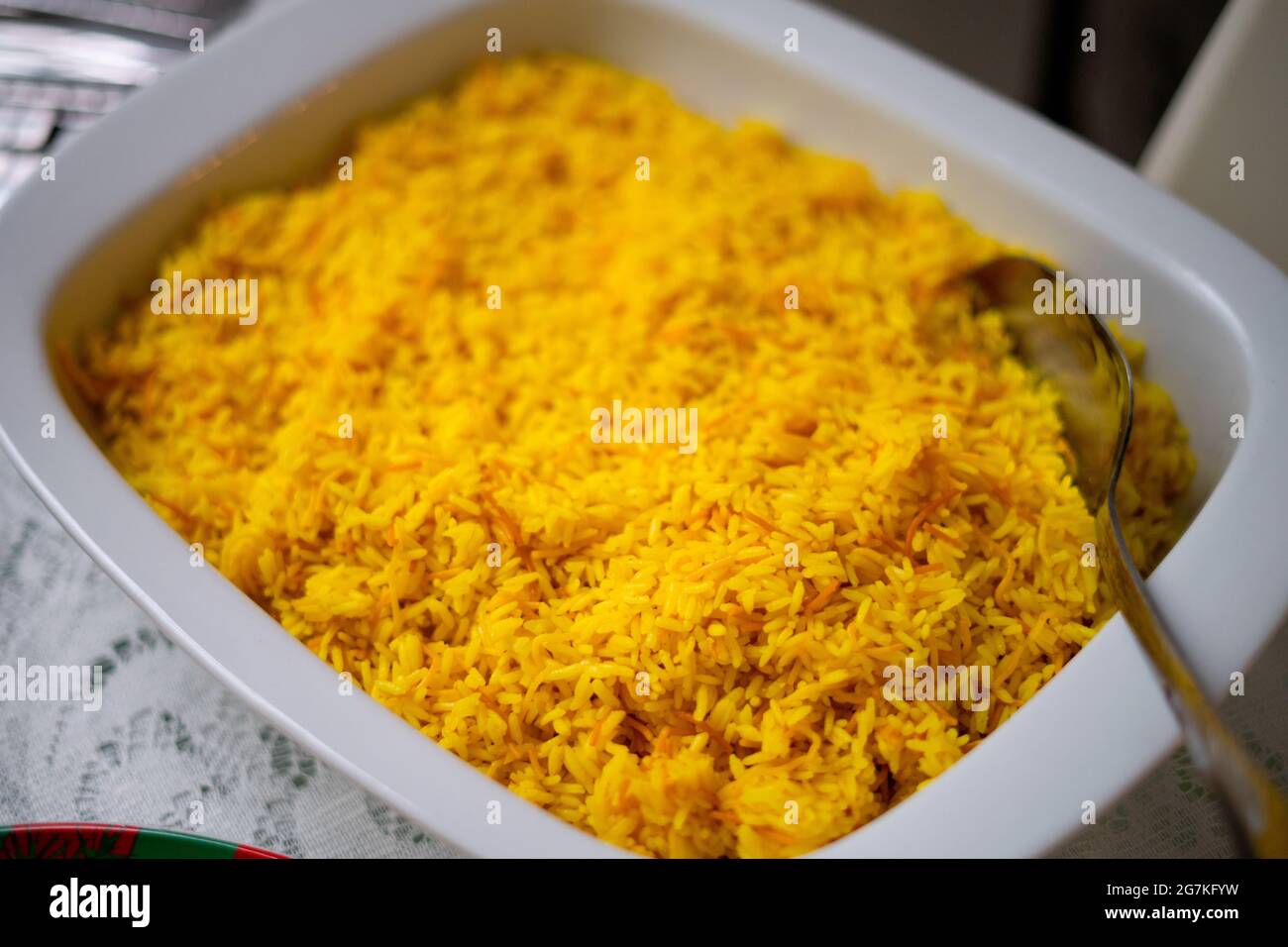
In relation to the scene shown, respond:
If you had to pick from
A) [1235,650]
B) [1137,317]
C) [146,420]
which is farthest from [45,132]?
[1235,650]

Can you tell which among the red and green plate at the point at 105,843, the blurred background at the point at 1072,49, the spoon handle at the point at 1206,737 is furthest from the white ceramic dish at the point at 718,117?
the blurred background at the point at 1072,49

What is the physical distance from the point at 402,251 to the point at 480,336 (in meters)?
0.13

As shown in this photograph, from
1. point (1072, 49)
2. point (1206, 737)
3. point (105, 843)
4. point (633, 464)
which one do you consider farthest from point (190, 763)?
point (1072, 49)

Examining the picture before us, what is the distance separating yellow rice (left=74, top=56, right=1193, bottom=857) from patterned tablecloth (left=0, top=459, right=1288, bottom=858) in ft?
0.59

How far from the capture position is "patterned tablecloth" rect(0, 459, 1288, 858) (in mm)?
957

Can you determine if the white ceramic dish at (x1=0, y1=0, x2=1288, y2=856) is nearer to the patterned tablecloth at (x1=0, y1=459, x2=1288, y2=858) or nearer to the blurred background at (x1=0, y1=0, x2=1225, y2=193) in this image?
the patterned tablecloth at (x1=0, y1=459, x2=1288, y2=858)

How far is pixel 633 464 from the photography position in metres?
0.96

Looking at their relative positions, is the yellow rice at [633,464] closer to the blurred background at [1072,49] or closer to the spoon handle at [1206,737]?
the spoon handle at [1206,737]

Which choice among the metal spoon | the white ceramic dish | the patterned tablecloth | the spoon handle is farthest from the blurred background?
the spoon handle

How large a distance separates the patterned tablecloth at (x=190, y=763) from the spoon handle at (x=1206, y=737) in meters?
0.24

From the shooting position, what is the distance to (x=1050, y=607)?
0.88 metres

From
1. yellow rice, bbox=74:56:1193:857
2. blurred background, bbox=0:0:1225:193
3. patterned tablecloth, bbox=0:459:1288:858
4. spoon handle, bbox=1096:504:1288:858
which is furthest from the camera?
blurred background, bbox=0:0:1225:193

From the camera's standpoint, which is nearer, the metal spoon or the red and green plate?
the metal spoon
